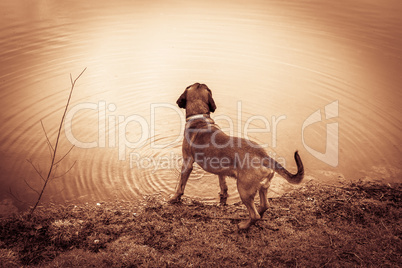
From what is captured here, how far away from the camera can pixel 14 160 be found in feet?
19.0

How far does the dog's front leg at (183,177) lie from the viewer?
5089 millimetres

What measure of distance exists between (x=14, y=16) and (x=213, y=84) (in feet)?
25.8

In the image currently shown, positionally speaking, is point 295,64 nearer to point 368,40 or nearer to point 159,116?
point 368,40

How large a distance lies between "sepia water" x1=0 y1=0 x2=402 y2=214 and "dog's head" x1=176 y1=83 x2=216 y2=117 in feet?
3.94

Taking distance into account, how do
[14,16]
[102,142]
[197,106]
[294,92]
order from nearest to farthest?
[197,106], [102,142], [294,92], [14,16]

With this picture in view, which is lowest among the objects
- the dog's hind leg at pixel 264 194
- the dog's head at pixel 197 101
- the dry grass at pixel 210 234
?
the dry grass at pixel 210 234

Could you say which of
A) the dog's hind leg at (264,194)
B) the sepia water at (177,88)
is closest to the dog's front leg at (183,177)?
the sepia water at (177,88)

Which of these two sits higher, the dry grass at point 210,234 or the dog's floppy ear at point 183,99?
the dog's floppy ear at point 183,99

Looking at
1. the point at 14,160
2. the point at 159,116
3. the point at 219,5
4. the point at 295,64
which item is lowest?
the point at 14,160

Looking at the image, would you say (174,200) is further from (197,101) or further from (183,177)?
(197,101)

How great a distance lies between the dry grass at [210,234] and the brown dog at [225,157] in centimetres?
34

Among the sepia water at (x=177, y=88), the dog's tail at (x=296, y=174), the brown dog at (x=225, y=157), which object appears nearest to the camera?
the dog's tail at (x=296, y=174)

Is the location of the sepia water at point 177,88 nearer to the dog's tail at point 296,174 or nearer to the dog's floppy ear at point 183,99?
the dog's floppy ear at point 183,99

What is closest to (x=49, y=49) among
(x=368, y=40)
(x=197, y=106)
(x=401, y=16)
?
(x=197, y=106)
